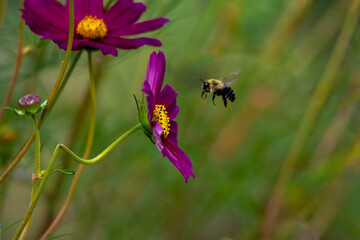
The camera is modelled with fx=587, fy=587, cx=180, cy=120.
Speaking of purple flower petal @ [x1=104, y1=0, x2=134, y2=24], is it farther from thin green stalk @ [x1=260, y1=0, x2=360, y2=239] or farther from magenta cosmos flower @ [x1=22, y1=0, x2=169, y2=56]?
thin green stalk @ [x1=260, y1=0, x2=360, y2=239]

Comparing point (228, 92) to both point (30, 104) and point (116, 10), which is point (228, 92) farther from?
point (30, 104)

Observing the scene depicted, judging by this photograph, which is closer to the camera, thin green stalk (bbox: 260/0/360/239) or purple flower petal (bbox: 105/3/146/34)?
purple flower petal (bbox: 105/3/146/34)

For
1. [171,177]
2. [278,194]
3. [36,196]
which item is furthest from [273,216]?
[36,196]

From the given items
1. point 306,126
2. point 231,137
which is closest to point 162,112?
point 306,126

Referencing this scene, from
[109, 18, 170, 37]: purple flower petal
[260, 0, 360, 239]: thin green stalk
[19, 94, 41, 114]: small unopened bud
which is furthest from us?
[260, 0, 360, 239]: thin green stalk

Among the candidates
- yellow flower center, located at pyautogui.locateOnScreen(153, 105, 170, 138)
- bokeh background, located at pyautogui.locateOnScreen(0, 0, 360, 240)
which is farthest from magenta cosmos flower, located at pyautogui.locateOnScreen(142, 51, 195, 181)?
bokeh background, located at pyautogui.locateOnScreen(0, 0, 360, 240)
